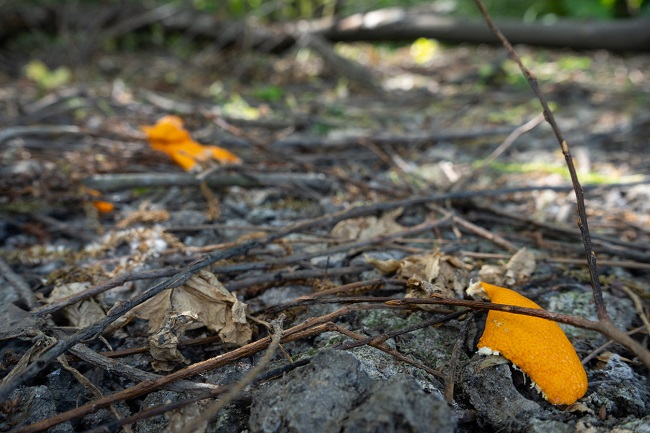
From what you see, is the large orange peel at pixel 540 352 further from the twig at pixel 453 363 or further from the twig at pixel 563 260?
the twig at pixel 563 260

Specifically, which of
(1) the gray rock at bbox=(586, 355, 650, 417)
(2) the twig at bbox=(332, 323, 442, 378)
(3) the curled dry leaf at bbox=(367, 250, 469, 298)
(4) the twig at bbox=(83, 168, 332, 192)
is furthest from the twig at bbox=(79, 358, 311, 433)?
(4) the twig at bbox=(83, 168, 332, 192)

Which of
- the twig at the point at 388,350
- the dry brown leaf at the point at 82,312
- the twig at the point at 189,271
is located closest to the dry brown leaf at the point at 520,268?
the twig at the point at 189,271

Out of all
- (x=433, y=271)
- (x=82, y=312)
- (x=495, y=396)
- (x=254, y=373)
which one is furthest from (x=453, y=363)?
(x=82, y=312)

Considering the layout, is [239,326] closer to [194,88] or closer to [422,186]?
[422,186]

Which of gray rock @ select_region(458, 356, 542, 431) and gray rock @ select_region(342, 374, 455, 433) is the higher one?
gray rock @ select_region(342, 374, 455, 433)

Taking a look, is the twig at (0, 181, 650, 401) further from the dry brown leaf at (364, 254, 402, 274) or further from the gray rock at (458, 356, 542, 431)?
the gray rock at (458, 356, 542, 431)

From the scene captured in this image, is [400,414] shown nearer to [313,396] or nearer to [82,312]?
[313,396]

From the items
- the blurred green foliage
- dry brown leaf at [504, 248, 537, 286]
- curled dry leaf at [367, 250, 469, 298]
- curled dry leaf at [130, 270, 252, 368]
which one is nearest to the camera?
curled dry leaf at [130, 270, 252, 368]
